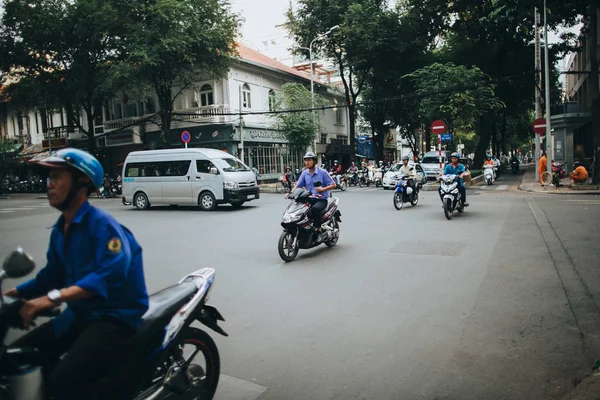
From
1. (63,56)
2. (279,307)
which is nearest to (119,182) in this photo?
(63,56)

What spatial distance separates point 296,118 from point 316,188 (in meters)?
21.4

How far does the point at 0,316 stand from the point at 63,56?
1222 inches

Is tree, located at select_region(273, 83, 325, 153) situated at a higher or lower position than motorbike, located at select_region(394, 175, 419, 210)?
higher

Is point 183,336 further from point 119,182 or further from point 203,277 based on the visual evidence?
point 119,182

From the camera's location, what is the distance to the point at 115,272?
7.22 ft

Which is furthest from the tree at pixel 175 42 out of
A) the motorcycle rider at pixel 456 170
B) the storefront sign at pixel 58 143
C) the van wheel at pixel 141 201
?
the motorcycle rider at pixel 456 170

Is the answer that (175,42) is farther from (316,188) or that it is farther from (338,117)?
(338,117)

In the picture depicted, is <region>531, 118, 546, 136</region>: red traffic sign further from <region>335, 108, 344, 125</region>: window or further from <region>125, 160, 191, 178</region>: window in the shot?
<region>335, 108, 344, 125</region>: window

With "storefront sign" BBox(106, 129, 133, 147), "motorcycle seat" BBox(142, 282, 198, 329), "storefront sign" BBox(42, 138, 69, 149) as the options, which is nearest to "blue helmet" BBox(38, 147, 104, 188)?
"motorcycle seat" BBox(142, 282, 198, 329)

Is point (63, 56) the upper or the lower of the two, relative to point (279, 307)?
upper

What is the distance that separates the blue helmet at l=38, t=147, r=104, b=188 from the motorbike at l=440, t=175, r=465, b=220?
1005 cm

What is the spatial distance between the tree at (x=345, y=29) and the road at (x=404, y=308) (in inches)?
894

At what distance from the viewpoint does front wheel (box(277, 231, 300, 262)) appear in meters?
7.09

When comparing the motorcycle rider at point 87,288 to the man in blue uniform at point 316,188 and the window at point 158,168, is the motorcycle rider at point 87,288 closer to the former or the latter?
the man in blue uniform at point 316,188
